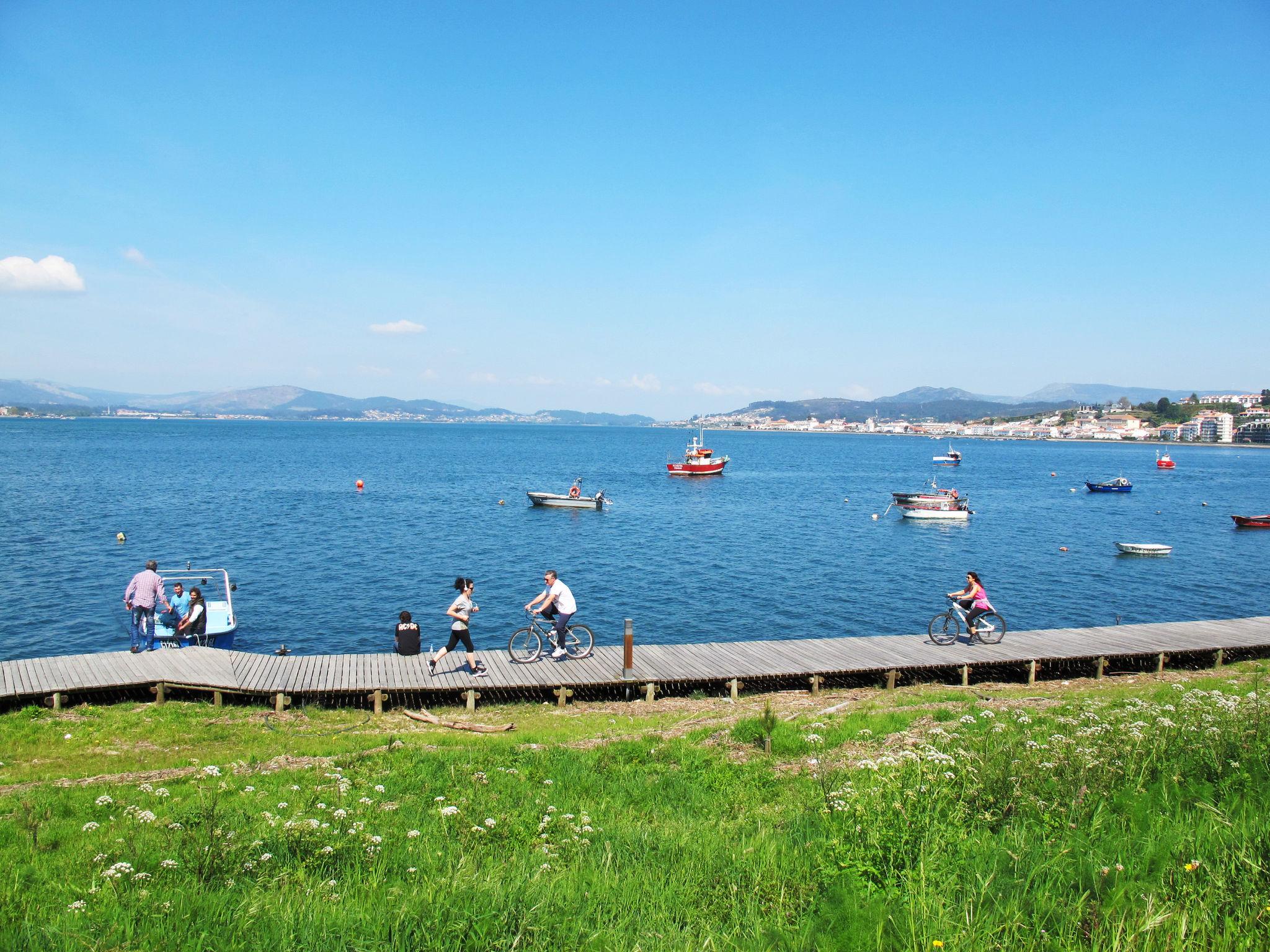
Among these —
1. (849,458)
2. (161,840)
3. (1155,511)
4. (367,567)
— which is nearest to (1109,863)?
(161,840)

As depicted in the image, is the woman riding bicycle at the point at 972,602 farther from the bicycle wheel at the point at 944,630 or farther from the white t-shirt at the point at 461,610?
the white t-shirt at the point at 461,610

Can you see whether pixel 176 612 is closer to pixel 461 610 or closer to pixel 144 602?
pixel 144 602

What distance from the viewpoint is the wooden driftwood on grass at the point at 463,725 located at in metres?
15.5

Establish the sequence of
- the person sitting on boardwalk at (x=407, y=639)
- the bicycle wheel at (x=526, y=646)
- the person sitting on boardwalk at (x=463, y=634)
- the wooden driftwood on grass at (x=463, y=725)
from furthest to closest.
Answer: the person sitting on boardwalk at (x=407, y=639) < the bicycle wheel at (x=526, y=646) < the person sitting on boardwalk at (x=463, y=634) < the wooden driftwood on grass at (x=463, y=725)

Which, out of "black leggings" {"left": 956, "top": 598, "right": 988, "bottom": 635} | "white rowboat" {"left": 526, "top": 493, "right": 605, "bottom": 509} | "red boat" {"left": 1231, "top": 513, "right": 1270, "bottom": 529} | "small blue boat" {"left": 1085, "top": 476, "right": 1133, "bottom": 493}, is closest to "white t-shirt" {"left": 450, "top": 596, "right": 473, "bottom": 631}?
"black leggings" {"left": 956, "top": 598, "right": 988, "bottom": 635}

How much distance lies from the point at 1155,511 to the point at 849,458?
96075mm

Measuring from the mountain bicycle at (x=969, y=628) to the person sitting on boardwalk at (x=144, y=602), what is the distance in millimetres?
21983

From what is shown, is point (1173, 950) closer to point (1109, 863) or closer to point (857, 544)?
point (1109, 863)

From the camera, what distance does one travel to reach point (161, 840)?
24.3 feet

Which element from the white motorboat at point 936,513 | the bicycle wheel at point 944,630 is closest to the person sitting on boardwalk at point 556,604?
the bicycle wheel at point 944,630

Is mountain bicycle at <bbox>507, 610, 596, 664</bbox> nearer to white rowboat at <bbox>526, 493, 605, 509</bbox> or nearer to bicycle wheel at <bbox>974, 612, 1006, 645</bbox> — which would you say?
bicycle wheel at <bbox>974, 612, 1006, 645</bbox>

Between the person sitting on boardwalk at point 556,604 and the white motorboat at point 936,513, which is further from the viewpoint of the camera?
the white motorboat at point 936,513

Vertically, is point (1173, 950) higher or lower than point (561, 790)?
higher

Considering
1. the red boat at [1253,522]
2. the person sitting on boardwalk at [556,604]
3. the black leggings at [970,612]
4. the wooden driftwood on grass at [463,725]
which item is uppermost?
the person sitting on boardwalk at [556,604]
